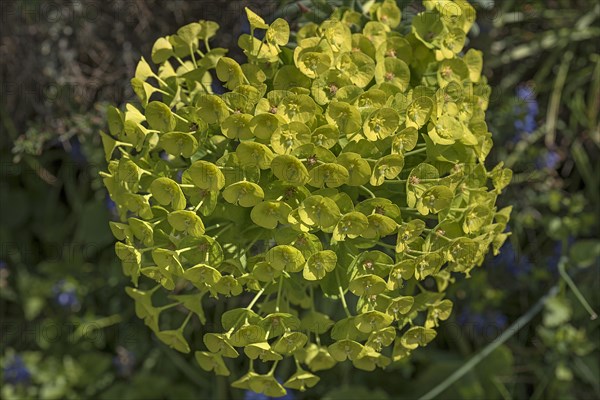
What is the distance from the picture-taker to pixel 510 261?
196cm

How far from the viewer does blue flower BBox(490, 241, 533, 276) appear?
194 centimetres

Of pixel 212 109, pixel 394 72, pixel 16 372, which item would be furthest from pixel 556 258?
pixel 16 372

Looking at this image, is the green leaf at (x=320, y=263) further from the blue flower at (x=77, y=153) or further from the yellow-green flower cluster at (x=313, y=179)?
the blue flower at (x=77, y=153)

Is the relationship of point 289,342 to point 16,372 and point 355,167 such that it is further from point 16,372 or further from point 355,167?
point 16,372

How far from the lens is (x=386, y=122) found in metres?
1.16

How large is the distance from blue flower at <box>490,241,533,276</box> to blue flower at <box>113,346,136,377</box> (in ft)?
3.25

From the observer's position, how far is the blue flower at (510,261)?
6.37ft

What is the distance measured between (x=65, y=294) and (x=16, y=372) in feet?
0.81

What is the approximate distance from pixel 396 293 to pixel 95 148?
94cm

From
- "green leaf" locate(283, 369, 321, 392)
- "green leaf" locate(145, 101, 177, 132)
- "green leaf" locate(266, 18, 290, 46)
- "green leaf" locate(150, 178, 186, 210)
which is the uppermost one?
"green leaf" locate(266, 18, 290, 46)

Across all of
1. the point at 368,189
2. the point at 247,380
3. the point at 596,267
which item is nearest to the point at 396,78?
the point at 368,189

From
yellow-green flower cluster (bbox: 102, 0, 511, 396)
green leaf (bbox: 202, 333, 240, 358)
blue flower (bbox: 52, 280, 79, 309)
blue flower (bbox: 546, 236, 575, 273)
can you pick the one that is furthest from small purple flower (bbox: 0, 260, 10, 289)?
blue flower (bbox: 546, 236, 575, 273)

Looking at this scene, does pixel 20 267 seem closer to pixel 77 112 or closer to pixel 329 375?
pixel 77 112

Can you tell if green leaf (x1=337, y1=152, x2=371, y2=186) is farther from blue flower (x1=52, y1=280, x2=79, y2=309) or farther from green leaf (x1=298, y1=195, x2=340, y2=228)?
blue flower (x1=52, y1=280, x2=79, y2=309)
